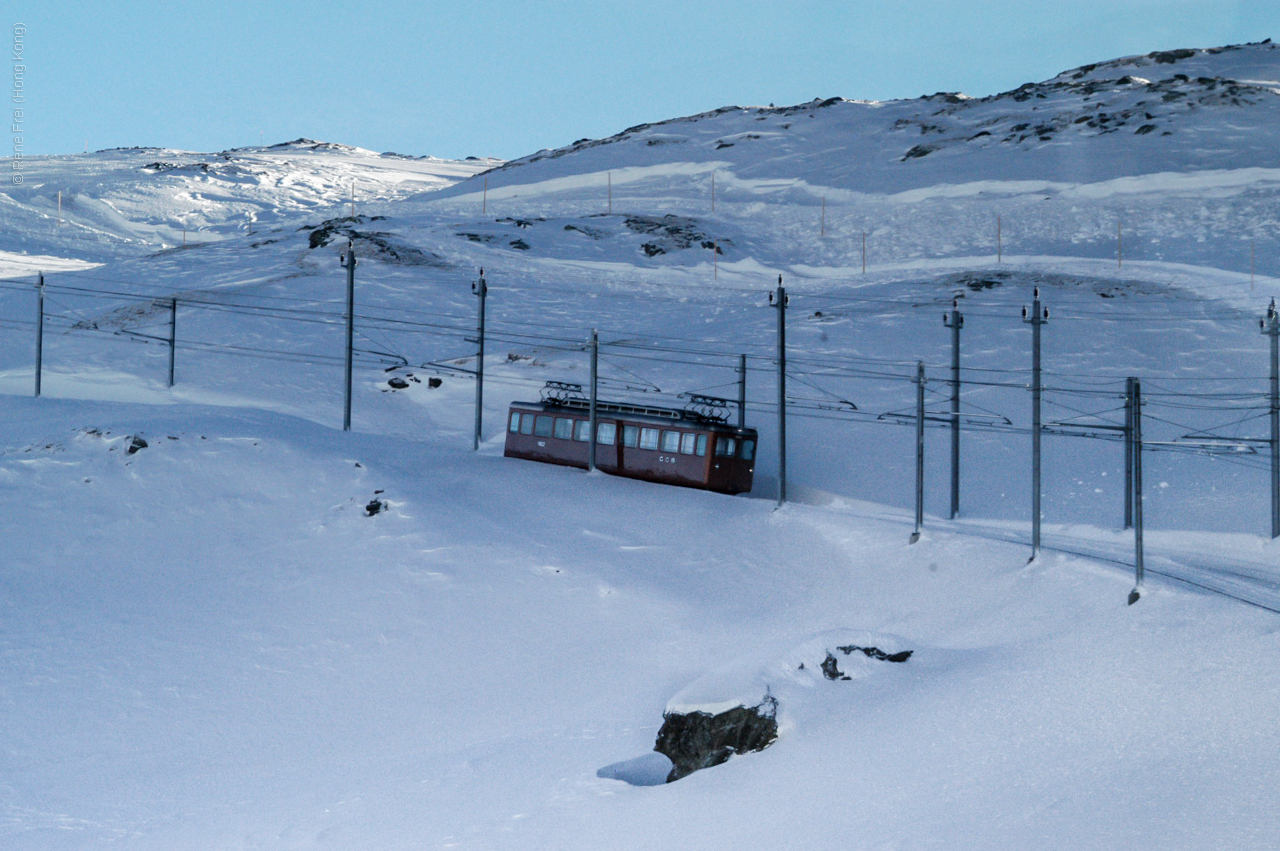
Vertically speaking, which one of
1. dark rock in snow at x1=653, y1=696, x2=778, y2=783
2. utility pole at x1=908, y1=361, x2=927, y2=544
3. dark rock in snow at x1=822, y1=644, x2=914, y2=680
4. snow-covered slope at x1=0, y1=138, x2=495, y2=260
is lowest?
dark rock in snow at x1=653, y1=696, x2=778, y2=783

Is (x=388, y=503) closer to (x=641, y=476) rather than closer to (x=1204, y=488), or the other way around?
(x=641, y=476)

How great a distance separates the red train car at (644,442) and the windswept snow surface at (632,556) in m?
1.03

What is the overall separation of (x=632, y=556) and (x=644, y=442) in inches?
295

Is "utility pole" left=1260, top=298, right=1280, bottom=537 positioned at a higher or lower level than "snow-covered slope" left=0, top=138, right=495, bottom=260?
lower

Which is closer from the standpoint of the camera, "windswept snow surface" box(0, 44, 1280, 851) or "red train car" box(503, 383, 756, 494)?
"windswept snow surface" box(0, 44, 1280, 851)

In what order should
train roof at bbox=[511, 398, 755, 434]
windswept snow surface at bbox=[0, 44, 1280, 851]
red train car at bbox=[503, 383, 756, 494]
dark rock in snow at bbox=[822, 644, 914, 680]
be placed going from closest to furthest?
windswept snow surface at bbox=[0, 44, 1280, 851] < dark rock in snow at bbox=[822, 644, 914, 680] < red train car at bbox=[503, 383, 756, 494] < train roof at bbox=[511, 398, 755, 434]

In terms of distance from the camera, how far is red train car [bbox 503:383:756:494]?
40438 millimetres

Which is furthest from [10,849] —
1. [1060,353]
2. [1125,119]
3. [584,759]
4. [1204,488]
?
[1125,119]

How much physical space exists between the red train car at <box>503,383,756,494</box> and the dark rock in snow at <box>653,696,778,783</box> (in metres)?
19.2

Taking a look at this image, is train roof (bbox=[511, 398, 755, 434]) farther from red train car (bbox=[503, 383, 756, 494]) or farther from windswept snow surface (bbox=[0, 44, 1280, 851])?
windswept snow surface (bbox=[0, 44, 1280, 851])

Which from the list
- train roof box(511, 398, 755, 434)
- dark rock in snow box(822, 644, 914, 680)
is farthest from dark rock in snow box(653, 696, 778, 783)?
train roof box(511, 398, 755, 434)

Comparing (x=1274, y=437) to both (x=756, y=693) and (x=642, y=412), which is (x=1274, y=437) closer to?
(x=642, y=412)

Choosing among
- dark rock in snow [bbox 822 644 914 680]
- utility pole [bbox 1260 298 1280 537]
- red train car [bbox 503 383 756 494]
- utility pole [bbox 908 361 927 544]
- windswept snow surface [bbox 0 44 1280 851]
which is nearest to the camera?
windswept snow surface [bbox 0 44 1280 851]

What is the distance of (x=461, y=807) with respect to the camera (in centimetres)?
2038
